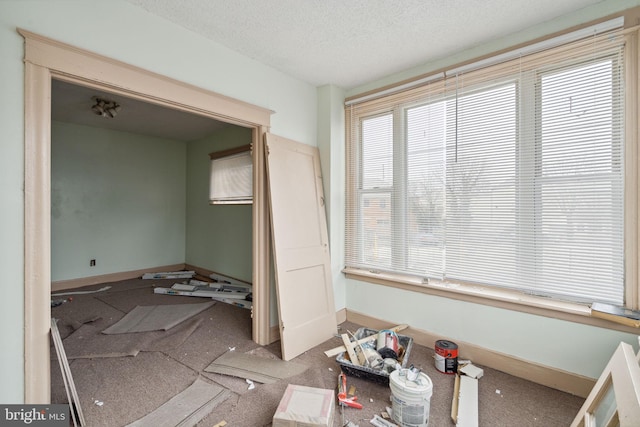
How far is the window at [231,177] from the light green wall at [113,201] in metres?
1.12

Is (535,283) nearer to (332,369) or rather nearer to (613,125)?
(613,125)

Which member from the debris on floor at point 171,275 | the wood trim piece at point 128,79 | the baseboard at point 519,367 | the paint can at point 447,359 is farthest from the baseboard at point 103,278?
the paint can at point 447,359

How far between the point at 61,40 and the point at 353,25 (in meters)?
1.88

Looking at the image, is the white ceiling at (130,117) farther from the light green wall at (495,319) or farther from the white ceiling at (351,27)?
the light green wall at (495,319)

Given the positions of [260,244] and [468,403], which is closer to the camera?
[468,403]

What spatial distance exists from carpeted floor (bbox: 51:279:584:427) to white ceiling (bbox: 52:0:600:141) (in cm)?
269

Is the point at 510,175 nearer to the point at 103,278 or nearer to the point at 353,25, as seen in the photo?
the point at 353,25

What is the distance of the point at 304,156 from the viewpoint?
10.0 ft

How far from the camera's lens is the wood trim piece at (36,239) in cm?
156

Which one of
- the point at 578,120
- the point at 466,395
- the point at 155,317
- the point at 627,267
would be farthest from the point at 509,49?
the point at 155,317

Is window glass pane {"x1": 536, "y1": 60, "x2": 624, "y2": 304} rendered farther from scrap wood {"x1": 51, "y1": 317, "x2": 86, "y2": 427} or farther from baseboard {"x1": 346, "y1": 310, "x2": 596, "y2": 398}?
scrap wood {"x1": 51, "y1": 317, "x2": 86, "y2": 427}

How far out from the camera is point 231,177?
4.84m

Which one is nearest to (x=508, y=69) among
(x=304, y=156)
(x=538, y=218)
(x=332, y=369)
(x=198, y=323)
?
(x=538, y=218)

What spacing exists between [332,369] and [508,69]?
2.83 m
